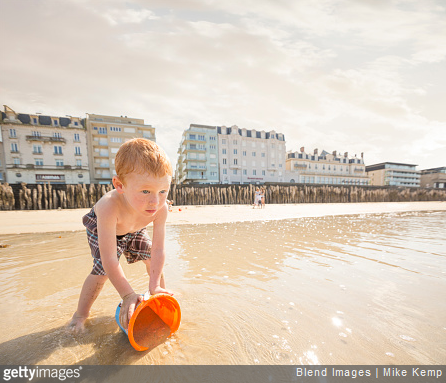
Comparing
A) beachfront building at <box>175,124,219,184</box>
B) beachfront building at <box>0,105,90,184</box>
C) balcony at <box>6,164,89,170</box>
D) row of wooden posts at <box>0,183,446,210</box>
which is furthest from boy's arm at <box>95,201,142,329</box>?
beachfront building at <box>175,124,219,184</box>

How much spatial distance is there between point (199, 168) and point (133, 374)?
44409mm

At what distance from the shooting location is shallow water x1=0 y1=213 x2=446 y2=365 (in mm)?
1288

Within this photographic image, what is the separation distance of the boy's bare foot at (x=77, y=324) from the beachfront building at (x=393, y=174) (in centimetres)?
8122

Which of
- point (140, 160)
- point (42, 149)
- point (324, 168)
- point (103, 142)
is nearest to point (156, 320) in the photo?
point (140, 160)

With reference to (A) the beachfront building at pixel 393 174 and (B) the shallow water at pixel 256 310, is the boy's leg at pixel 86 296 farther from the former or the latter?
(A) the beachfront building at pixel 393 174

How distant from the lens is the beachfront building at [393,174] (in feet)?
216

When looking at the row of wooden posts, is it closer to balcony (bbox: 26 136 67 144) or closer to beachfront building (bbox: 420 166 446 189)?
balcony (bbox: 26 136 67 144)

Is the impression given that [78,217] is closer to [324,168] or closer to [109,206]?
[109,206]

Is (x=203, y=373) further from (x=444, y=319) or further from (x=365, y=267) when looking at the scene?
(x=365, y=267)

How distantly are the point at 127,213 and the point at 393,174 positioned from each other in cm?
8643

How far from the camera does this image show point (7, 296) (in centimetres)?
202

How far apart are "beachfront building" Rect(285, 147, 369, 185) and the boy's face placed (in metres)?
52.7

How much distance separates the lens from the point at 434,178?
228 ft
